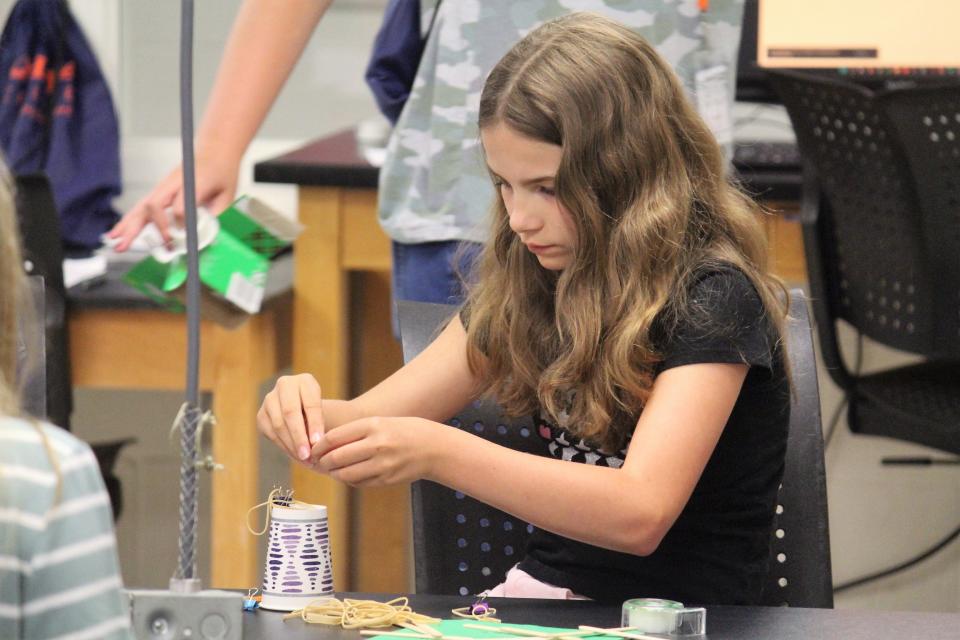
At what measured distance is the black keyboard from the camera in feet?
7.98

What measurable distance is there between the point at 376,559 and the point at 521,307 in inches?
58.3

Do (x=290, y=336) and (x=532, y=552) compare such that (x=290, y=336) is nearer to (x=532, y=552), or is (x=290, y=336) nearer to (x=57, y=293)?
(x=57, y=293)

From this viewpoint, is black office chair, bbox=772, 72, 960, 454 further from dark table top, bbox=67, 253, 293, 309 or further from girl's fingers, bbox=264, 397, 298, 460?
girl's fingers, bbox=264, 397, 298, 460

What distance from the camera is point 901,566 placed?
284 centimetres

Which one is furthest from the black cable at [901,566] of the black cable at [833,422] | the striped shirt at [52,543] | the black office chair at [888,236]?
the striped shirt at [52,543]

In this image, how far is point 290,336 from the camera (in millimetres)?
2500

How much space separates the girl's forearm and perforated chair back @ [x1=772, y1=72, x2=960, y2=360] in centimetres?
99

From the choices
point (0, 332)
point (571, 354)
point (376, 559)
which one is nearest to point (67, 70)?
point (376, 559)

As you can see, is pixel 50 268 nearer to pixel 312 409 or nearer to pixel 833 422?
pixel 312 409

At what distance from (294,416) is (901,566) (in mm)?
1954

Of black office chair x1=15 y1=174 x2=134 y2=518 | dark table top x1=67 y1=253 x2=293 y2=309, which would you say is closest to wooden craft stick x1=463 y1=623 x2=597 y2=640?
black office chair x1=15 y1=174 x2=134 y2=518

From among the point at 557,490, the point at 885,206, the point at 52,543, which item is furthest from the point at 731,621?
the point at 885,206

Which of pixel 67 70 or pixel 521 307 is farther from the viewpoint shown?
pixel 67 70

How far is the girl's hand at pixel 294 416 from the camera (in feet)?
3.92
